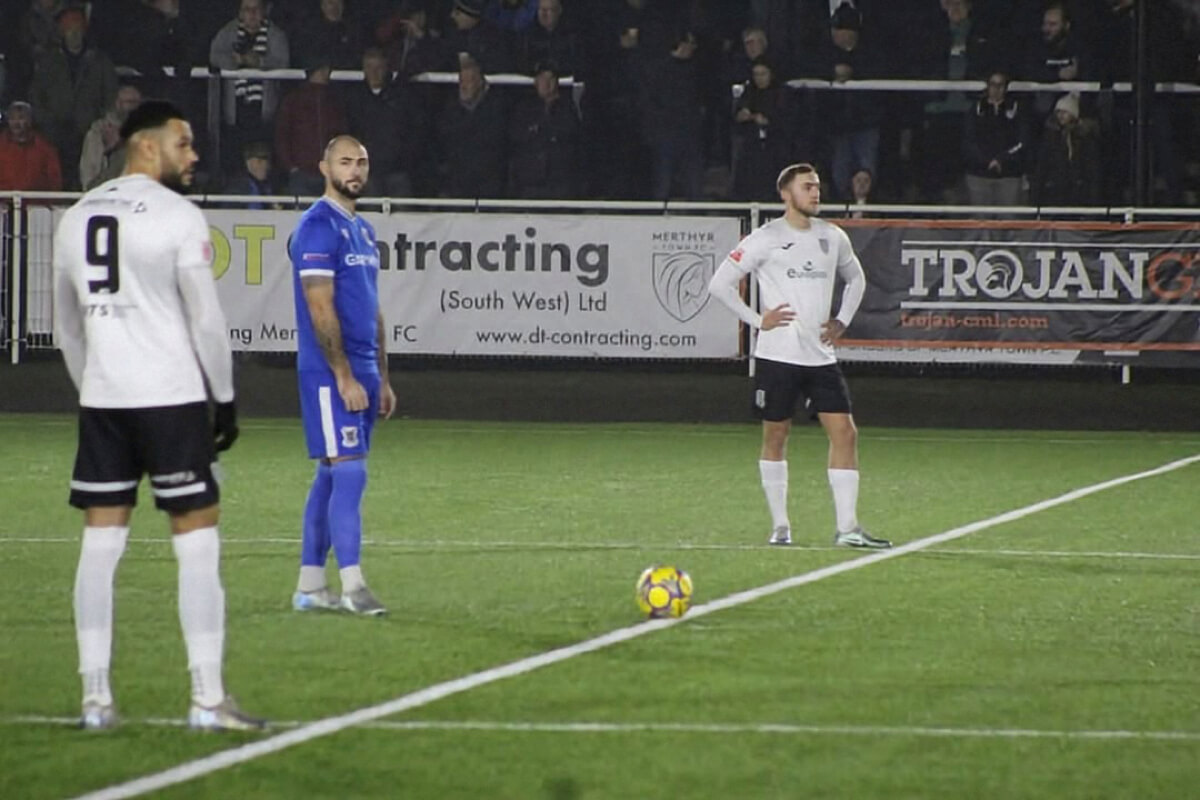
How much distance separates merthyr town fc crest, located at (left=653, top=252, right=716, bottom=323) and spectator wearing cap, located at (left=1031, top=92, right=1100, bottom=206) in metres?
4.03

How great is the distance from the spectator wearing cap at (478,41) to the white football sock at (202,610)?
1755cm

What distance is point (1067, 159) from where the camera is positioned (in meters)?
23.6

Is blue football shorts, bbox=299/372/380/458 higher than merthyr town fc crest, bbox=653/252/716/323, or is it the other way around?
merthyr town fc crest, bbox=653/252/716/323

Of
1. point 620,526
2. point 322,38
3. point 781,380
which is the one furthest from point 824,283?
point 322,38

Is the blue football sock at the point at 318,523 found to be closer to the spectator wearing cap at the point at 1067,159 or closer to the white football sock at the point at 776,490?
the white football sock at the point at 776,490

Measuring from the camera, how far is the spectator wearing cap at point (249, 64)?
24.4 meters

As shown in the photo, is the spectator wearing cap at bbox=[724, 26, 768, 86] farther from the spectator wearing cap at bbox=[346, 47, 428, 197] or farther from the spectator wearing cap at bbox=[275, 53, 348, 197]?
the spectator wearing cap at bbox=[275, 53, 348, 197]

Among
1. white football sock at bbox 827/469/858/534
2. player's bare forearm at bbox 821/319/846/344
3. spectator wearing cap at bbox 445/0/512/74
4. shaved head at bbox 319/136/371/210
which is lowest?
white football sock at bbox 827/469/858/534

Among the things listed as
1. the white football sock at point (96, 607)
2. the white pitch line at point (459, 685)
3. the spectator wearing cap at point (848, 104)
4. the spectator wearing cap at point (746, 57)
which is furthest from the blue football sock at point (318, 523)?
the spectator wearing cap at point (746, 57)

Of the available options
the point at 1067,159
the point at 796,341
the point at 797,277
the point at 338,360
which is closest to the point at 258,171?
the point at 1067,159

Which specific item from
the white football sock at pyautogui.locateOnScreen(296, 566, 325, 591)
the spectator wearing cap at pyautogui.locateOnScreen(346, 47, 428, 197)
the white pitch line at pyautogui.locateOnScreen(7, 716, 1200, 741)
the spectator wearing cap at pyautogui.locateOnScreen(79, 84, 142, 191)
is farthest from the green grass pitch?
the spectator wearing cap at pyautogui.locateOnScreen(79, 84, 142, 191)

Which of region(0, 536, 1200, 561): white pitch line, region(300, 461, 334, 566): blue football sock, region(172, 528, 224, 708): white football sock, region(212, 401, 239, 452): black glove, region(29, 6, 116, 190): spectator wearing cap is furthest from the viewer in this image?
region(29, 6, 116, 190): spectator wearing cap

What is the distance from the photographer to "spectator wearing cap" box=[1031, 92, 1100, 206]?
77.4 feet

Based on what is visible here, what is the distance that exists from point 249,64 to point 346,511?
50.6 feet
